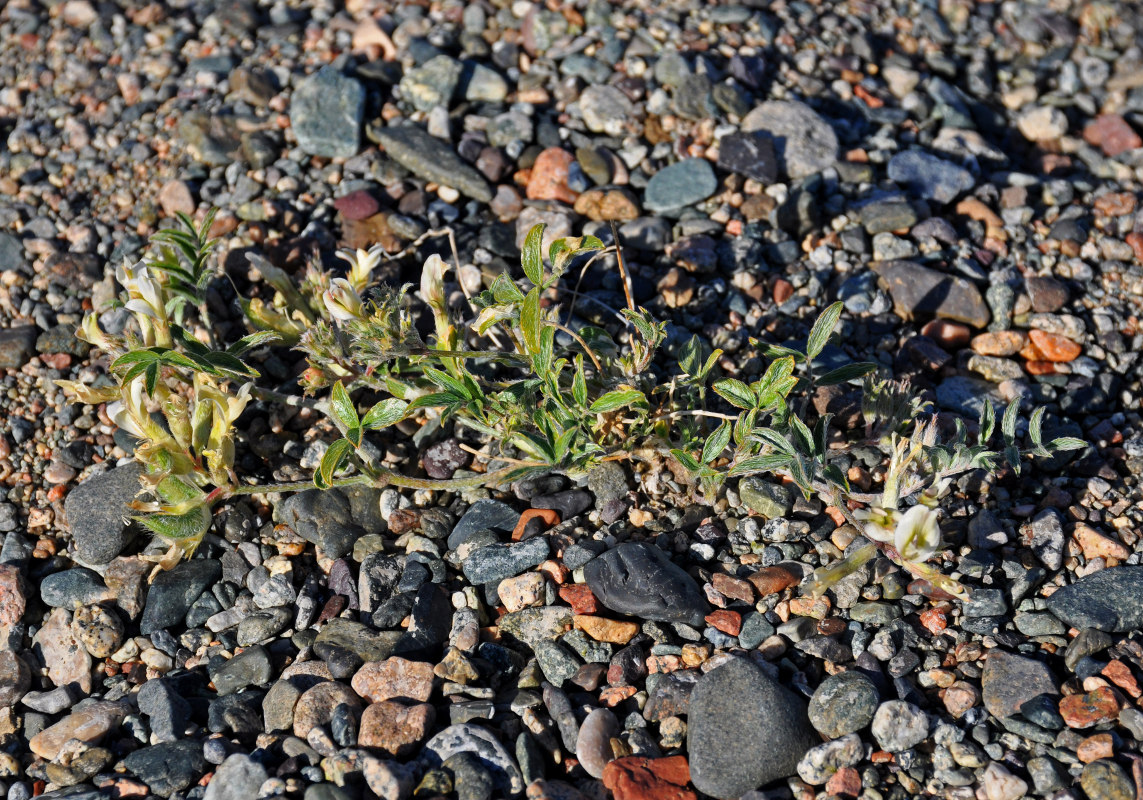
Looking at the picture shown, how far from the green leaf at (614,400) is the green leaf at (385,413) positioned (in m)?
0.59

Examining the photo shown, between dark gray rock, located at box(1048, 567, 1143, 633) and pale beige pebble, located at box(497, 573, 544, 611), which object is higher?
dark gray rock, located at box(1048, 567, 1143, 633)

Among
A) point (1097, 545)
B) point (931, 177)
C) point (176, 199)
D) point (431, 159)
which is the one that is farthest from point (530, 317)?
point (931, 177)

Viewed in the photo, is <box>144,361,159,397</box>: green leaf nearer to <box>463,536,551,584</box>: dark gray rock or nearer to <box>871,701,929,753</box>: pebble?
<box>463,536,551,584</box>: dark gray rock

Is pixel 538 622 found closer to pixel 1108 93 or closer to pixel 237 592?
pixel 237 592

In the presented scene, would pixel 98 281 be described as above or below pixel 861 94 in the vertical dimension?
below

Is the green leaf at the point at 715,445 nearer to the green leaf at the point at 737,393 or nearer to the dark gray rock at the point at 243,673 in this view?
the green leaf at the point at 737,393

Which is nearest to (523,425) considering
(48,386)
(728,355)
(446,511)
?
(446,511)

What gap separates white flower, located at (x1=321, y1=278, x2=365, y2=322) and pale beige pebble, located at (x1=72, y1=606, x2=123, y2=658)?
124 centimetres

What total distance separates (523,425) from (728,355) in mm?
977

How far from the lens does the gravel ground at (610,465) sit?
9.05ft

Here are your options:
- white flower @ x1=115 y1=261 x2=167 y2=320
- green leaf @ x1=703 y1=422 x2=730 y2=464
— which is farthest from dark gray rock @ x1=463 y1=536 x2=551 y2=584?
white flower @ x1=115 y1=261 x2=167 y2=320

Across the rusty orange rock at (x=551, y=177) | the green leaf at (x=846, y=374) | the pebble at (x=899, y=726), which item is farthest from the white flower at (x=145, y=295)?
the pebble at (x=899, y=726)

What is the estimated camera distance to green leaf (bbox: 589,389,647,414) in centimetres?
296

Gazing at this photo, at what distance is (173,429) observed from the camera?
3.26 metres
